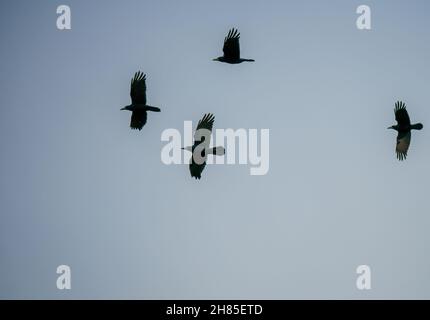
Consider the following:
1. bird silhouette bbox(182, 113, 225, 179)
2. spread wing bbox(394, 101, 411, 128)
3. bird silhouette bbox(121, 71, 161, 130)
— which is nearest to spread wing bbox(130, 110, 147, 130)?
bird silhouette bbox(121, 71, 161, 130)

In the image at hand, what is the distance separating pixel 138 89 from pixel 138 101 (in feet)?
1.17

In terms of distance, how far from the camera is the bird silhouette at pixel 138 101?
2214 centimetres

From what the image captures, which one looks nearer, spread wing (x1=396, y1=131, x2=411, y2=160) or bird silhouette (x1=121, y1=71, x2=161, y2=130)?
bird silhouette (x1=121, y1=71, x2=161, y2=130)

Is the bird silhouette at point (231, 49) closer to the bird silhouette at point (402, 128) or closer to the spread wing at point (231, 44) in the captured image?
the spread wing at point (231, 44)

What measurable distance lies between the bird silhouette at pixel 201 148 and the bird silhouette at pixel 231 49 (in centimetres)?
166

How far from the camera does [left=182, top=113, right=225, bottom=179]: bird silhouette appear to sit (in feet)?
70.9

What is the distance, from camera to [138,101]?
22250 millimetres

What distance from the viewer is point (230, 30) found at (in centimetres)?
2123

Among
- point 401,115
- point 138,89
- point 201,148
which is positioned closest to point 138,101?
point 138,89

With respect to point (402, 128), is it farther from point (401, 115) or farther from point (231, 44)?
point (231, 44)

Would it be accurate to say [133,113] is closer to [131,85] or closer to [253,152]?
[131,85]

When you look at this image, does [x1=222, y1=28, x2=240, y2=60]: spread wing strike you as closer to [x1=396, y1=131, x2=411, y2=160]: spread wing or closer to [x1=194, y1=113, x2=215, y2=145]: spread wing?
[x1=194, y1=113, x2=215, y2=145]: spread wing

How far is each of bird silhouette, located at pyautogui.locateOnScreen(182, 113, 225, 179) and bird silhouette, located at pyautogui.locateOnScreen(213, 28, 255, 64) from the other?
1657mm
